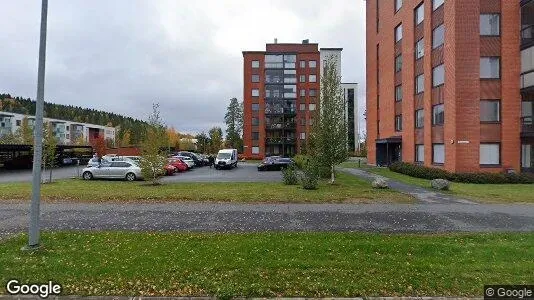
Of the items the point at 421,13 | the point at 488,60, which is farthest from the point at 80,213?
the point at 421,13

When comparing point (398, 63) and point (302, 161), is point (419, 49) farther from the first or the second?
point (302, 161)

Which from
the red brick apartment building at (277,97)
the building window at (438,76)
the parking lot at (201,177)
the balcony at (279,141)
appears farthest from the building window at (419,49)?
the balcony at (279,141)

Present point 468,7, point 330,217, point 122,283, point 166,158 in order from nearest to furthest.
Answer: point 122,283 → point 330,217 → point 166,158 → point 468,7

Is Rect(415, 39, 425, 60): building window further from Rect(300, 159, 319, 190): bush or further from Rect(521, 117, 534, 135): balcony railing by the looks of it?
Rect(300, 159, 319, 190): bush

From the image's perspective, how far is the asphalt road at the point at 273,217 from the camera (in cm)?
880

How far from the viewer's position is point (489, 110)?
23.7 metres

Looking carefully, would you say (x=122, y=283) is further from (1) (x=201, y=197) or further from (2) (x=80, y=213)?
(1) (x=201, y=197)

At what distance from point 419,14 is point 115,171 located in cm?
→ 2994

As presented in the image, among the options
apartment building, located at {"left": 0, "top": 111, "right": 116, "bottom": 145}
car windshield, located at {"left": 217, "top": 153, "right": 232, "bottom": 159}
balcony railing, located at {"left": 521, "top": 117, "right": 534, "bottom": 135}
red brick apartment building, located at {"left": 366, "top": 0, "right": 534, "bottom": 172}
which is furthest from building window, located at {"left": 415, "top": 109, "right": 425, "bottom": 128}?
apartment building, located at {"left": 0, "top": 111, "right": 116, "bottom": 145}

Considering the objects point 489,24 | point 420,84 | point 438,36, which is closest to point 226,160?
point 420,84

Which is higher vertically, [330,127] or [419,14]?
[419,14]

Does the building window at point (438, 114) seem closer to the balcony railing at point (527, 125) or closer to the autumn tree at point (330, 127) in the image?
the balcony railing at point (527, 125)

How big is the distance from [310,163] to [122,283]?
1412cm

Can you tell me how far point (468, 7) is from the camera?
23.7 m
